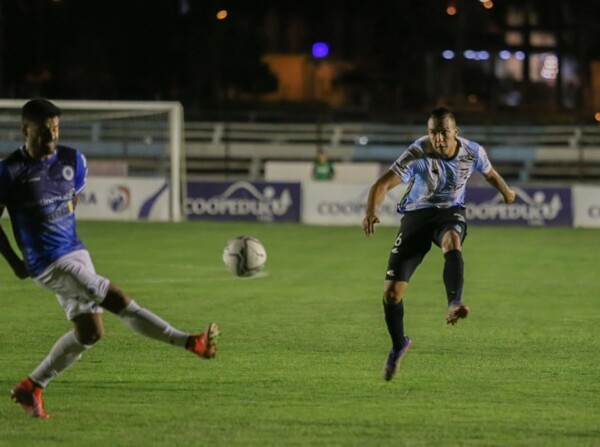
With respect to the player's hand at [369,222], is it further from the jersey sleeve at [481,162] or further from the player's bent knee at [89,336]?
the player's bent knee at [89,336]

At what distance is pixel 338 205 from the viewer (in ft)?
95.6

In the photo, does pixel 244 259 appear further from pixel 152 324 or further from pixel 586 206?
pixel 586 206

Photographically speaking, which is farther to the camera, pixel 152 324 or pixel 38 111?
pixel 152 324

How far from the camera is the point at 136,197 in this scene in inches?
1150

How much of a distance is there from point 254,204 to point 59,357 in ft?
68.9

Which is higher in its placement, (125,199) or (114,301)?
(114,301)

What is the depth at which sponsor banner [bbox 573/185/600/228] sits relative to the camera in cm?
2834

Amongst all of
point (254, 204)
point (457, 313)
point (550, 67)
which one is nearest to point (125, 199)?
point (254, 204)

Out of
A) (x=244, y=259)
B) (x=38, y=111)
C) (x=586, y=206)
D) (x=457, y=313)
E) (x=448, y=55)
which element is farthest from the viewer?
(x=448, y=55)

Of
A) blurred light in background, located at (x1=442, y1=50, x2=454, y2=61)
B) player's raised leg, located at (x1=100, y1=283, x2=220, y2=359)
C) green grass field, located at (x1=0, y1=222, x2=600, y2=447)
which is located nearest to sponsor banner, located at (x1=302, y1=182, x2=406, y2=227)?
green grass field, located at (x1=0, y1=222, x2=600, y2=447)

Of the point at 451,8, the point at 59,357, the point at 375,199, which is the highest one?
the point at 451,8

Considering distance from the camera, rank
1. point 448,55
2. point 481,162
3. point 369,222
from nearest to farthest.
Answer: point 369,222, point 481,162, point 448,55

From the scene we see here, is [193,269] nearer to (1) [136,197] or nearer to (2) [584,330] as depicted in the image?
(2) [584,330]

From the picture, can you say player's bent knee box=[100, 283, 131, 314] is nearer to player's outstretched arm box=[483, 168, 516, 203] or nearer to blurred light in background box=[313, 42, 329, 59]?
player's outstretched arm box=[483, 168, 516, 203]
